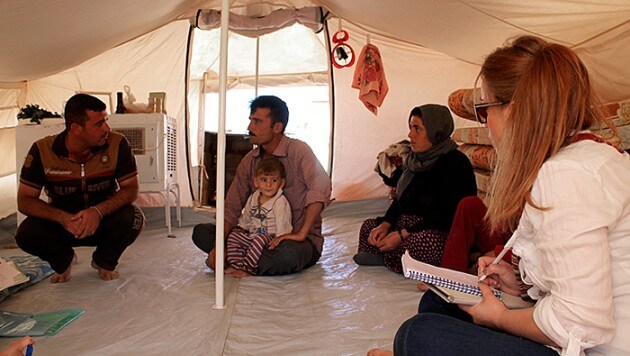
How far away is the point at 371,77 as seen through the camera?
Result: 4.07 metres

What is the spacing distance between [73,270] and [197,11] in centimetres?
250

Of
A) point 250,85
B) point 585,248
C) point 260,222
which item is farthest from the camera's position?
point 250,85

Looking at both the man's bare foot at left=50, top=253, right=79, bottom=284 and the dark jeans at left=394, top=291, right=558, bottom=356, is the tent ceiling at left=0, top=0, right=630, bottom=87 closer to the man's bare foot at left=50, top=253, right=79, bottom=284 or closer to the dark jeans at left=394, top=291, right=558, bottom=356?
the man's bare foot at left=50, top=253, right=79, bottom=284

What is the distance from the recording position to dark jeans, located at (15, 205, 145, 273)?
2.31m

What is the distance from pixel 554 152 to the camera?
0.89m

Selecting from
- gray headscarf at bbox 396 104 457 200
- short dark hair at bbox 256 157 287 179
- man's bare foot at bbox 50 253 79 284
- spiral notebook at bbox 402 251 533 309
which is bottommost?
man's bare foot at bbox 50 253 79 284

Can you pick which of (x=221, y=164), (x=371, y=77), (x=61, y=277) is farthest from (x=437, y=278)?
(x=371, y=77)

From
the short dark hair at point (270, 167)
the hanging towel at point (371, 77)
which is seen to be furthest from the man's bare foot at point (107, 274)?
the hanging towel at point (371, 77)

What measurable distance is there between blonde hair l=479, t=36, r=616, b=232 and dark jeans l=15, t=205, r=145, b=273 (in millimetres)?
1978

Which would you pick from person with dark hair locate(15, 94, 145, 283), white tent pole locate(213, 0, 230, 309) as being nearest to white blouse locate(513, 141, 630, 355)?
white tent pole locate(213, 0, 230, 309)

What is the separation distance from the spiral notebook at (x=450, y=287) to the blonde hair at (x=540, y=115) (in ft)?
0.64

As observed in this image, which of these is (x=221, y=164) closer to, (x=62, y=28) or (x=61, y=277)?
(x=61, y=277)

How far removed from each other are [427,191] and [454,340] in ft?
5.05

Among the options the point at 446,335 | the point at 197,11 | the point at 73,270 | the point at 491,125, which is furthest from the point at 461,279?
the point at 197,11
